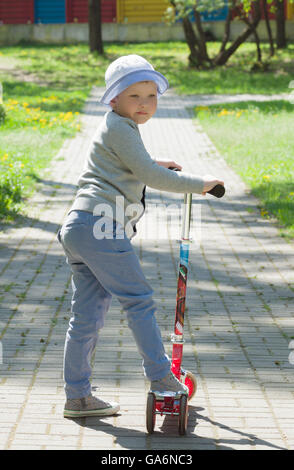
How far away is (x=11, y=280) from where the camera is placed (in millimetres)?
6570

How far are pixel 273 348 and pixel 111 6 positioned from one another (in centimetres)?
3453

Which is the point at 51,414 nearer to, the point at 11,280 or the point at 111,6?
the point at 11,280

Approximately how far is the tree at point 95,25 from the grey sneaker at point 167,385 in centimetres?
2719

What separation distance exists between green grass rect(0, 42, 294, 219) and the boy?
5.24 metres

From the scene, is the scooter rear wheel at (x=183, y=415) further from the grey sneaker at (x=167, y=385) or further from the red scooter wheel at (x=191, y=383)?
the red scooter wheel at (x=191, y=383)

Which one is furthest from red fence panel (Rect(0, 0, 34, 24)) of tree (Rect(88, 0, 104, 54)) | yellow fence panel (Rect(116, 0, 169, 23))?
tree (Rect(88, 0, 104, 54))

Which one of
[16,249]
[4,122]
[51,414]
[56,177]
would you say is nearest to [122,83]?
[51,414]

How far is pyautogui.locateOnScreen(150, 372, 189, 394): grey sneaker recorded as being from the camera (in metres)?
3.74

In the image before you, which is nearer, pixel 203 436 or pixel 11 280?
pixel 203 436

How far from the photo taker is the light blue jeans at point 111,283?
3650 mm

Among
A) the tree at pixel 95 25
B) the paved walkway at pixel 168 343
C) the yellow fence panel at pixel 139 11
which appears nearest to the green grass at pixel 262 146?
the paved walkway at pixel 168 343

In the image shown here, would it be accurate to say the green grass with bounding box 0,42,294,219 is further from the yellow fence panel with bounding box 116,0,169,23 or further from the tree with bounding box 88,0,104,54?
the yellow fence panel with bounding box 116,0,169,23

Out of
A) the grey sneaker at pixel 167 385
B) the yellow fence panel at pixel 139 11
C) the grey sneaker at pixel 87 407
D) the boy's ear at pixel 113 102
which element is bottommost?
the grey sneaker at pixel 87 407

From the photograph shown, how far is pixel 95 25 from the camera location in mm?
29984
